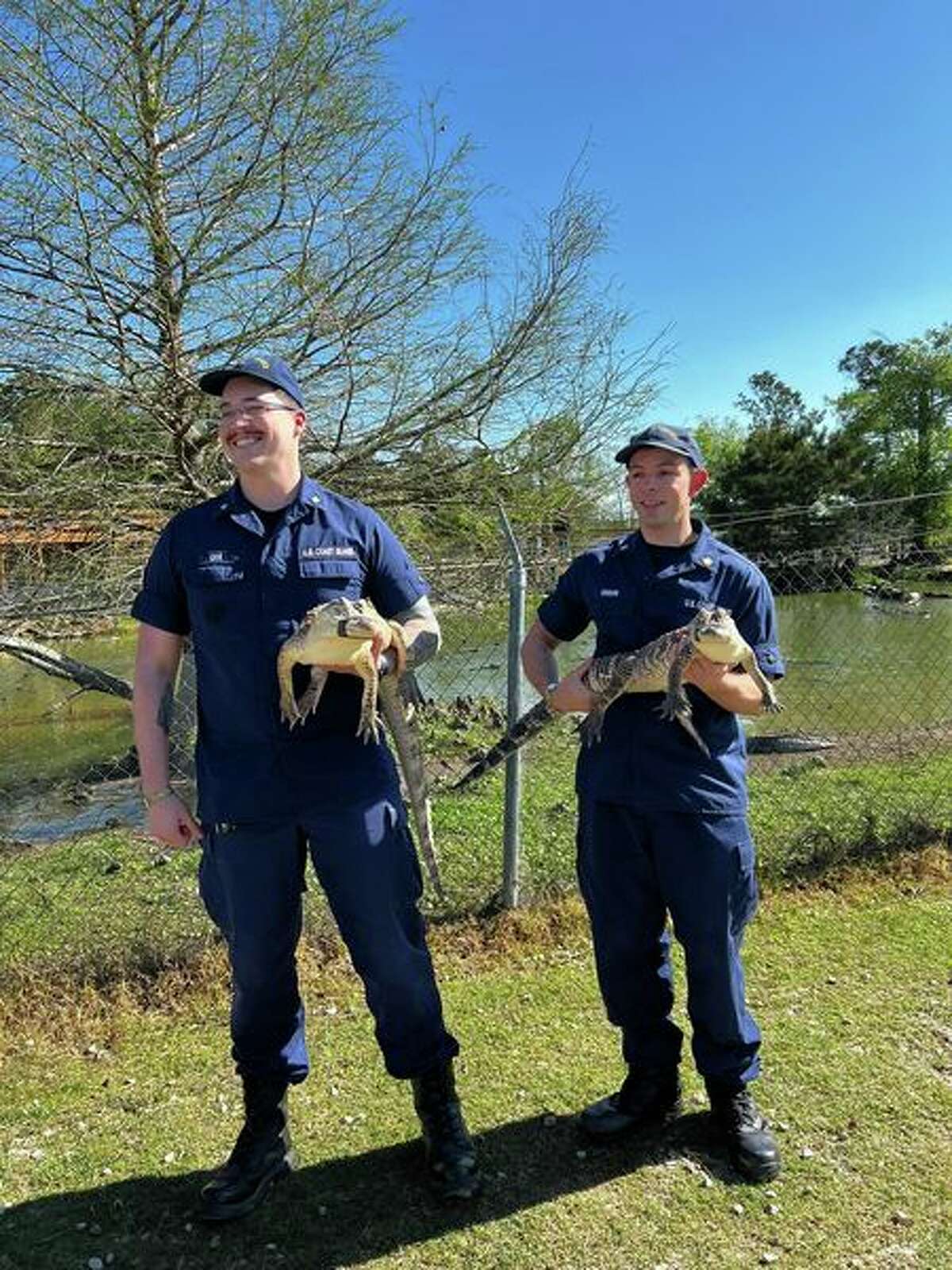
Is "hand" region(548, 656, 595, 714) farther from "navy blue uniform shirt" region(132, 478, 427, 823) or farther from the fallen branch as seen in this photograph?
the fallen branch

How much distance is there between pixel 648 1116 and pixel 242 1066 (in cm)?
128

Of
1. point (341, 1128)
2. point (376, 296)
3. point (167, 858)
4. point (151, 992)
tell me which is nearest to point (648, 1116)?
point (341, 1128)

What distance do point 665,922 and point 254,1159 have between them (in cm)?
142

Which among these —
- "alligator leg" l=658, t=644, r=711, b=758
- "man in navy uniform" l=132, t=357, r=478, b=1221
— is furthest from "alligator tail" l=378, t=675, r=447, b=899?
"alligator leg" l=658, t=644, r=711, b=758

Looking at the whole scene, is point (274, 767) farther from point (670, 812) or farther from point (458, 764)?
point (458, 764)

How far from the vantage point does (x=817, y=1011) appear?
3.58 meters

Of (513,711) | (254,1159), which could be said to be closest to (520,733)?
(513,711)

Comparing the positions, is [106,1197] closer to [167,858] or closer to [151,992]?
[151,992]

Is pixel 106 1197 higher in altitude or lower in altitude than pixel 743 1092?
lower

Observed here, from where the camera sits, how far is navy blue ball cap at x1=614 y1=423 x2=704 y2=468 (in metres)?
2.65

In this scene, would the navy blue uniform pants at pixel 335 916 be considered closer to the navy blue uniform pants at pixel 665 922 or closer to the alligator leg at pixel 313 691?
the alligator leg at pixel 313 691

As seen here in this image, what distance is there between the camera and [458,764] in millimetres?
9359

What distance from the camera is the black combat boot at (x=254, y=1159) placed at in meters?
2.63

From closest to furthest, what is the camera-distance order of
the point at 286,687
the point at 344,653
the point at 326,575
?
1. the point at 344,653
2. the point at 286,687
3. the point at 326,575
